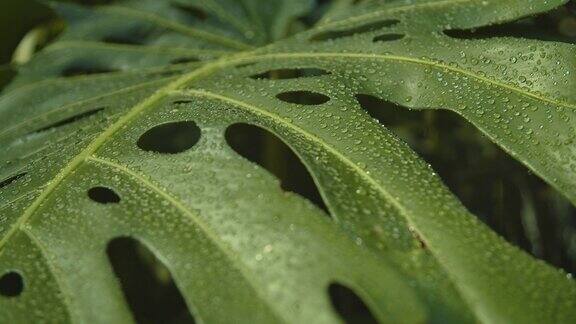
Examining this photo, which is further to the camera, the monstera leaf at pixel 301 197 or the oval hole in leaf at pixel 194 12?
the oval hole in leaf at pixel 194 12

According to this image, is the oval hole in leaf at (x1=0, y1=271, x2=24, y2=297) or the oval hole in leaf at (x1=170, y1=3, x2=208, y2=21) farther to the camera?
the oval hole in leaf at (x1=170, y1=3, x2=208, y2=21)

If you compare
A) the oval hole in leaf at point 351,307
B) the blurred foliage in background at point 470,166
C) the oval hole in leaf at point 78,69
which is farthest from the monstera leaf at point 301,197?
the oval hole in leaf at point 351,307

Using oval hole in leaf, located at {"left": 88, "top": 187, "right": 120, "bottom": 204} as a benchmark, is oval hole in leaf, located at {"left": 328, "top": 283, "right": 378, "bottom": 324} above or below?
below

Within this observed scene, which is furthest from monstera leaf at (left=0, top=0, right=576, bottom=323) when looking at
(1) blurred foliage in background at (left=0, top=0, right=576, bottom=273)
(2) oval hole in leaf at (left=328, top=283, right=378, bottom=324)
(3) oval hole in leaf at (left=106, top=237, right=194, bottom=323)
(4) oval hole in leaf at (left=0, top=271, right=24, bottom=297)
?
(3) oval hole in leaf at (left=106, top=237, right=194, bottom=323)

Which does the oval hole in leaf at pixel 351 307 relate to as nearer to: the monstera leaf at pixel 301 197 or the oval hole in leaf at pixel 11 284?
the monstera leaf at pixel 301 197

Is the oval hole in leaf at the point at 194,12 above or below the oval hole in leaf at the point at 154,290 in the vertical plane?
above

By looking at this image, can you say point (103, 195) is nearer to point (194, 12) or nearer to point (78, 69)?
point (78, 69)

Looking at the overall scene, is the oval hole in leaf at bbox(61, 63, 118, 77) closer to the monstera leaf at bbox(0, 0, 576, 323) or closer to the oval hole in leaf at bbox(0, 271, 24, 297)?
the monstera leaf at bbox(0, 0, 576, 323)

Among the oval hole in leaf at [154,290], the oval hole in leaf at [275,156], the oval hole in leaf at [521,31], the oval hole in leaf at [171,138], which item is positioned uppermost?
the oval hole in leaf at [521,31]
